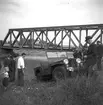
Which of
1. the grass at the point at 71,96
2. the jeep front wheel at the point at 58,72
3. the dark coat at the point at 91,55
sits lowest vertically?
the grass at the point at 71,96

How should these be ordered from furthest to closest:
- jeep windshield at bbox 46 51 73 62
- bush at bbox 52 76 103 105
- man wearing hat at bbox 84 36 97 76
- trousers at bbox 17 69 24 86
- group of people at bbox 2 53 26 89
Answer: jeep windshield at bbox 46 51 73 62
trousers at bbox 17 69 24 86
group of people at bbox 2 53 26 89
man wearing hat at bbox 84 36 97 76
bush at bbox 52 76 103 105

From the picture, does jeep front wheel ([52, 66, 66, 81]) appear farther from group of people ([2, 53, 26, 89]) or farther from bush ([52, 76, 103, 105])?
bush ([52, 76, 103, 105])

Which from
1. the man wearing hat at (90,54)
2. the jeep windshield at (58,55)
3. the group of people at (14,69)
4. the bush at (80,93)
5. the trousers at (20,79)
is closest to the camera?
the bush at (80,93)

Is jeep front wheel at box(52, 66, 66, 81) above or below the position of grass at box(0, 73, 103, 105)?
above

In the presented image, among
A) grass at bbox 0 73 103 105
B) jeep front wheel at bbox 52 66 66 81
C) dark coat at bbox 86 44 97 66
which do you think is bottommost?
grass at bbox 0 73 103 105

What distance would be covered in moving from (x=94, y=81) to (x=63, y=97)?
2.63 ft

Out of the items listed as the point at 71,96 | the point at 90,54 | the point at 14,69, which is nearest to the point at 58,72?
the point at 90,54

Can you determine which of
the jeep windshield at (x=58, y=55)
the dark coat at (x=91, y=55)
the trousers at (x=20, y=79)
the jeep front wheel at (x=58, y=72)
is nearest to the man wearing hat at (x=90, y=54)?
the dark coat at (x=91, y=55)

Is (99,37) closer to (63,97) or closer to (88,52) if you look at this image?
(88,52)

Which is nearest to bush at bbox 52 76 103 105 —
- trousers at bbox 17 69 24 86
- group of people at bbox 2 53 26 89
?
group of people at bbox 2 53 26 89

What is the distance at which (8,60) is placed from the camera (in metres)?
8.51

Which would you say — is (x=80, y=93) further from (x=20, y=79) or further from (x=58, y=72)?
(x=20, y=79)

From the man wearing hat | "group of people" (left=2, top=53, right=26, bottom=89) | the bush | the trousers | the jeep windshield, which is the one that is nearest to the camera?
the bush

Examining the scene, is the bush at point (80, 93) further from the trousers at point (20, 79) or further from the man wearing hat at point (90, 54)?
the trousers at point (20, 79)
